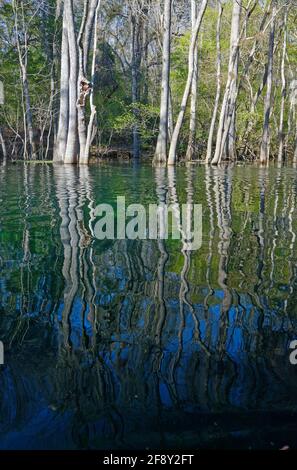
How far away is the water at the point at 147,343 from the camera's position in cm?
140

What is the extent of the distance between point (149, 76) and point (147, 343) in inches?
1179

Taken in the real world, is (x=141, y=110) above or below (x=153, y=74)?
below

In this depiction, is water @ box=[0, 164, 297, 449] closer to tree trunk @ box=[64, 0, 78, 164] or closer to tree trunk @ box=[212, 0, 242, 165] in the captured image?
tree trunk @ box=[64, 0, 78, 164]

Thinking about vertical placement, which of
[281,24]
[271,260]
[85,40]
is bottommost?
[271,260]

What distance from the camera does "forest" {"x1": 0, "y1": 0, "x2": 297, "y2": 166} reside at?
18656mm

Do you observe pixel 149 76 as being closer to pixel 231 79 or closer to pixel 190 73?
pixel 231 79

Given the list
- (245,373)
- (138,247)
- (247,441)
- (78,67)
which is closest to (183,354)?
(245,373)

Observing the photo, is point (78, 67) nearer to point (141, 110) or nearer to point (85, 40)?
point (85, 40)

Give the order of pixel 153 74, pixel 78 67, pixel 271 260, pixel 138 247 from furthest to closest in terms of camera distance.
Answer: pixel 153 74, pixel 78 67, pixel 138 247, pixel 271 260

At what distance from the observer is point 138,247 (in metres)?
3.78

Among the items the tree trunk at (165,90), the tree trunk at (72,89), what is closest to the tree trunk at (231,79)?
the tree trunk at (165,90)

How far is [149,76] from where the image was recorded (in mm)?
29688

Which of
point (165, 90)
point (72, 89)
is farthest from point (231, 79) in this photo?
point (72, 89)

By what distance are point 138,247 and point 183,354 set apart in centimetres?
198
